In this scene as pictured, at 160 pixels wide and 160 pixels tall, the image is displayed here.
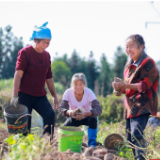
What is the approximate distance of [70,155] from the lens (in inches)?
93.5

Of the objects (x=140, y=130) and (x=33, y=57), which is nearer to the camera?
(x=140, y=130)

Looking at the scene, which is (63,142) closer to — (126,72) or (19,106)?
(19,106)

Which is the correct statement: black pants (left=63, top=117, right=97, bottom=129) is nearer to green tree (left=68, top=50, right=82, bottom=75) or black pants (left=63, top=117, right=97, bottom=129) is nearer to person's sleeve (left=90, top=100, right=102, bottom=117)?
person's sleeve (left=90, top=100, right=102, bottom=117)

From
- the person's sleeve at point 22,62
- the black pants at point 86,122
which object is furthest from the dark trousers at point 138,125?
the person's sleeve at point 22,62

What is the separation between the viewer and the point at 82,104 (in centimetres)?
357

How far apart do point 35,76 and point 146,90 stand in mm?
1515

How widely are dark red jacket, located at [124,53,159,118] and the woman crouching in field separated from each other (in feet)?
2.30

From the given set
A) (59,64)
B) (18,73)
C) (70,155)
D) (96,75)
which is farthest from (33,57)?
(96,75)

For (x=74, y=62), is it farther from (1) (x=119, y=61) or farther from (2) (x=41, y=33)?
(2) (x=41, y=33)

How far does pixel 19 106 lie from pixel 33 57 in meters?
0.70

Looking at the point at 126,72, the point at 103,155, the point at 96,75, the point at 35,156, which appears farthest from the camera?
the point at 96,75

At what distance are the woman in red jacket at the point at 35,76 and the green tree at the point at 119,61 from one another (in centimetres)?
2808

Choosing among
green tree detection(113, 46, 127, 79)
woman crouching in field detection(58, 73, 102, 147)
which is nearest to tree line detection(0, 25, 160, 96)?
green tree detection(113, 46, 127, 79)

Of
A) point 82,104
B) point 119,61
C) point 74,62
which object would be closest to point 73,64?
point 74,62
